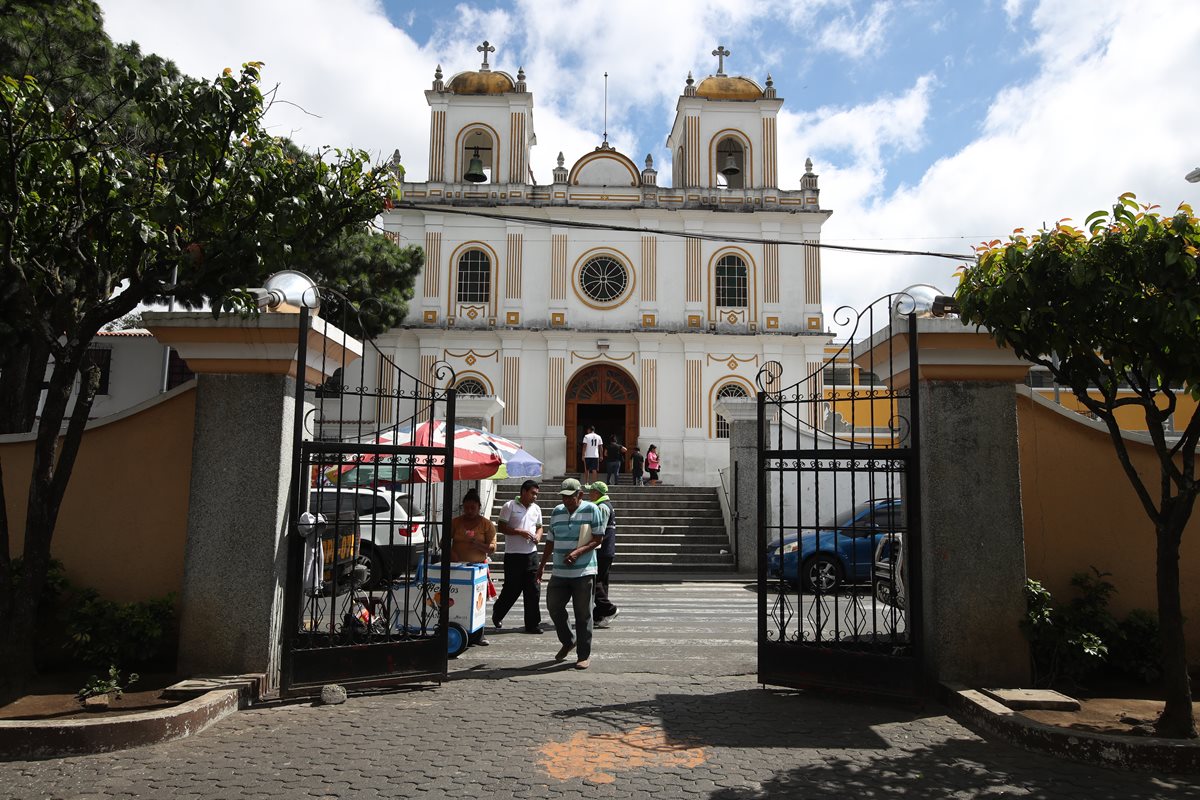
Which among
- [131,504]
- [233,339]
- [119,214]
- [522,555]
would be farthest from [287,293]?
[522,555]

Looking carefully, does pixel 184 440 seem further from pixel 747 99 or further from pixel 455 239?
pixel 747 99

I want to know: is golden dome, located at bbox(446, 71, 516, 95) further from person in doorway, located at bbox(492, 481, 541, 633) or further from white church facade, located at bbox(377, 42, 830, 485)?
person in doorway, located at bbox(492, 481, 541, 633)

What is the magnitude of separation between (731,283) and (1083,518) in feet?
68.7

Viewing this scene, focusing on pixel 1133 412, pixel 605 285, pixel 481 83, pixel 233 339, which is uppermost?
pixel 481 83

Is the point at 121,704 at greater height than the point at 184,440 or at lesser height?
lesser

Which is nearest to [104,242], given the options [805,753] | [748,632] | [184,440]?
[184,440]

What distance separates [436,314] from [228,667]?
21175 millimetres

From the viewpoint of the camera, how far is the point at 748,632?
Result: 980cm

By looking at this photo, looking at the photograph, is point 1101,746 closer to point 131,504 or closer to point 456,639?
point 456,639

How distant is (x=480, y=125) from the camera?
28.0 metres

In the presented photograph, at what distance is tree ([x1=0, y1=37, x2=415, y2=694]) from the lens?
608 cm

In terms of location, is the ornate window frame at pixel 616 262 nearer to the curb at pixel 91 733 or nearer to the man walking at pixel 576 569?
the man walking at pixel 576 569

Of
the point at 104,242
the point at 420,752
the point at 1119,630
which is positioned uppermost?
the point at 104,242

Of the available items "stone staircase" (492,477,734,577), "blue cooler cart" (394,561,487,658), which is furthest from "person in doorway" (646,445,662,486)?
"blue cooler cart" (394,561,487,658)
